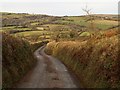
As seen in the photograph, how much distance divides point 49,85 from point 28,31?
127944 millimetres

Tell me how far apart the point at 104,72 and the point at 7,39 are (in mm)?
11695

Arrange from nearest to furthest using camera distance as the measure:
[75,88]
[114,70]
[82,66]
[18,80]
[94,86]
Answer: [114,70], [94,86], [75,88], [18,80], [82,66]

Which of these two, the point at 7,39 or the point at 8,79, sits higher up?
the point at 7,39

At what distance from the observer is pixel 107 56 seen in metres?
20.8

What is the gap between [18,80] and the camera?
80.5 feet

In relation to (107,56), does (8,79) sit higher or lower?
lower

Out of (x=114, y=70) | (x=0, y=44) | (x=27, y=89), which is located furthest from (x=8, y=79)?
(x=114, y=70)

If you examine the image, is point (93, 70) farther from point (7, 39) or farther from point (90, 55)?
point (7, 39)

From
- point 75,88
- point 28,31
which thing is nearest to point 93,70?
point 75,88

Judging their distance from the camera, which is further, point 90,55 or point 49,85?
point 90,55

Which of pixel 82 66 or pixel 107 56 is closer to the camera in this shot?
pixel 107 56

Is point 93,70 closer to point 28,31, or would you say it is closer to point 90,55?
point 90,55

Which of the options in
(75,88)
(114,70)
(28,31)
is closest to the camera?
(114,70)

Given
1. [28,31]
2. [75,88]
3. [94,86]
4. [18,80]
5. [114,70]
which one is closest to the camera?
[114,70]
